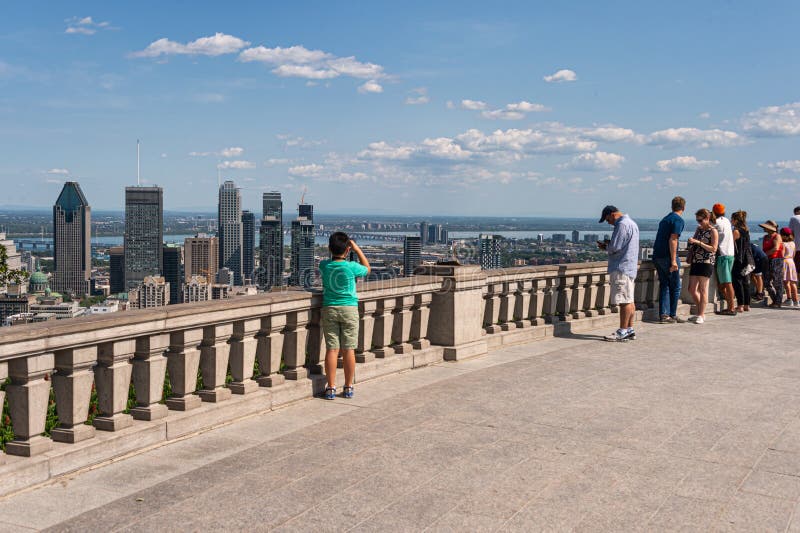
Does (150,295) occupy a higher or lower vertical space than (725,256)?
lower

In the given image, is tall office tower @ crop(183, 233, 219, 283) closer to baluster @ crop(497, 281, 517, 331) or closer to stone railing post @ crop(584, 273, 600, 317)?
stone railing post @ crop(584, 273, 600, 317)

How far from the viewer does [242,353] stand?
7062 millimetres

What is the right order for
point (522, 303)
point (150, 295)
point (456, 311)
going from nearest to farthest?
point (456, 311), point (522, 303), point (150, 295)

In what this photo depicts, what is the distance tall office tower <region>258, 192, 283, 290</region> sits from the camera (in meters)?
88.8

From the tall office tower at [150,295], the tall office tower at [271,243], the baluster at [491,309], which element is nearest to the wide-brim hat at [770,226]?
the baluster at [491,309]

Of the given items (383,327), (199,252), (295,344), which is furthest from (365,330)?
(199,252)

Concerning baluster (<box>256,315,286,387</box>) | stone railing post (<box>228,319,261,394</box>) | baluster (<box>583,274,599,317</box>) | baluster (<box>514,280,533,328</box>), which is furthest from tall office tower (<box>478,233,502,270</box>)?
stone railing post (<box>228,319,261,394</box>)

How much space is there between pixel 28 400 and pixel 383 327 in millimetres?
4356

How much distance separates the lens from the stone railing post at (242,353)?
278 inches

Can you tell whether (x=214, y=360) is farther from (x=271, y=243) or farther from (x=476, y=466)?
(x=271, y=243)

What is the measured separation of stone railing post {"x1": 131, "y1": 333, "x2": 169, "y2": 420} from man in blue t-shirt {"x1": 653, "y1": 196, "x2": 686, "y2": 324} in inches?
354

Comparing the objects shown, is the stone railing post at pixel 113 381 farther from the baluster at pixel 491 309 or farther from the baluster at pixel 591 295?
the baluster at pixel 591 295

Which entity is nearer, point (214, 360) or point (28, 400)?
point (28, 400)

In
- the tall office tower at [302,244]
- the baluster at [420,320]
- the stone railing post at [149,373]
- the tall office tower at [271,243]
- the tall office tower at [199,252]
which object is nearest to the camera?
the stone railing post at [149,373]
